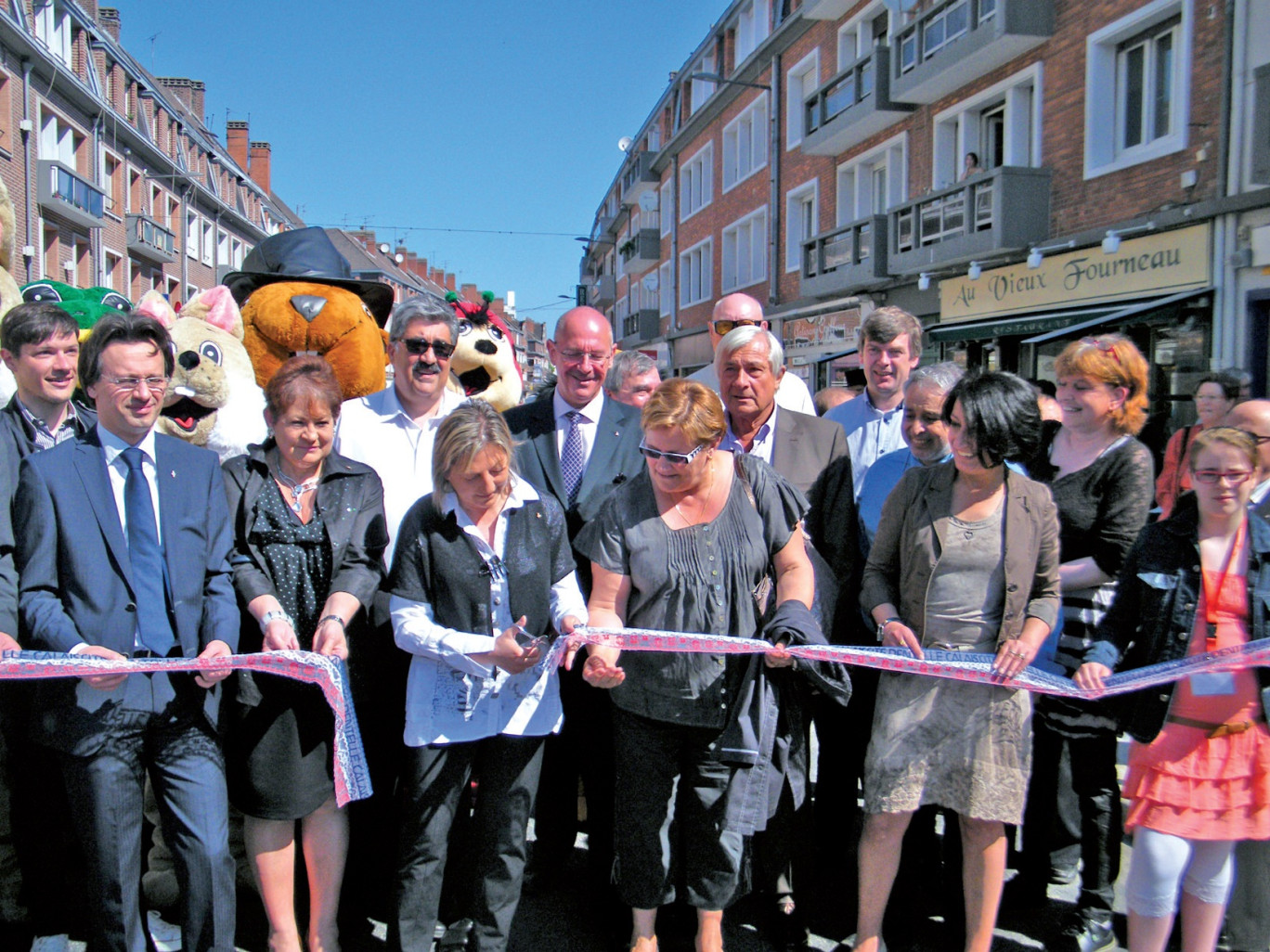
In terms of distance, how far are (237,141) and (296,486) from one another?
54.5 metres

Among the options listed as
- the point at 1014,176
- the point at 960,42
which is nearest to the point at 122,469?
the point at 1014,176

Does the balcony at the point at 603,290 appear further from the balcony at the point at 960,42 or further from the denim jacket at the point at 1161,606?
the denim jacket at the point at 1161,606

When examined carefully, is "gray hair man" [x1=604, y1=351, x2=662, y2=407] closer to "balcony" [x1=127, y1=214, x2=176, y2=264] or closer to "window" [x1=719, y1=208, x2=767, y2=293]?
"window" [x1=719, y1=208, x2=767, y2=293]

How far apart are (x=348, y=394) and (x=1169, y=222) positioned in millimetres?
10310

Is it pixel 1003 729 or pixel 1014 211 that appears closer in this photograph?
pixel 1003 729

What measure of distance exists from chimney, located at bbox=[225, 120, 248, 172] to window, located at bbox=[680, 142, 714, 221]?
92.0 ft

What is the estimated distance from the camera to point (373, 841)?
3490 mm

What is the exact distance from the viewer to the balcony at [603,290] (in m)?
52.7

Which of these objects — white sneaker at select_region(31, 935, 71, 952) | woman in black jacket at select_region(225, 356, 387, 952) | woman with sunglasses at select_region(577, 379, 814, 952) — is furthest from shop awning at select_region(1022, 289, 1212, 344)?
white sneaker at select_region(31, 935, 71, 952)

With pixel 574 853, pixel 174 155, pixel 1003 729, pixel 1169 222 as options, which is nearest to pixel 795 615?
pixel 1003 729

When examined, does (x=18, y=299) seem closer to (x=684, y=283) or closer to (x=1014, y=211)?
(x=1014, y=211)

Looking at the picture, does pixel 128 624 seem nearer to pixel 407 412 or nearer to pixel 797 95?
pixel 407 412

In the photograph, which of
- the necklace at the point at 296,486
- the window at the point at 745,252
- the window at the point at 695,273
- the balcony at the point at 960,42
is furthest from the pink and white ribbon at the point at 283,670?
the window at the point at 695,273

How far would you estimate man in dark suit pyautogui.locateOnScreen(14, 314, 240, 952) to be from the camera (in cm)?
261
